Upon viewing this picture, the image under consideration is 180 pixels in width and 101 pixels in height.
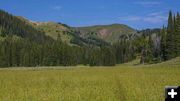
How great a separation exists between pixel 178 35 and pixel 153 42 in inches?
1985

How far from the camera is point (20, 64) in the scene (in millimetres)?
193000

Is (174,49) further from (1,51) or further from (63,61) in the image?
(1,51)

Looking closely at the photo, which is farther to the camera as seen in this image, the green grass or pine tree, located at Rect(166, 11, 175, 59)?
pine tree, located at Rect(166, 11, 175, 59)

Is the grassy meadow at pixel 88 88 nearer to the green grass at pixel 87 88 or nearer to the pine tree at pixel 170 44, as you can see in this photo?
the green grass at pixel 87 88

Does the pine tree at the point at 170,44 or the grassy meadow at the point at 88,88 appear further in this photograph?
the pine tree at the point at 170,44

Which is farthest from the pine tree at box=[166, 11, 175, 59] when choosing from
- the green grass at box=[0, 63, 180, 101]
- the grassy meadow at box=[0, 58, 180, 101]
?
the green grass at box=[0, 63, 180, 101]

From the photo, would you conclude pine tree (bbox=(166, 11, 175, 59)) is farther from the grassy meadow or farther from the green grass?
the green grass

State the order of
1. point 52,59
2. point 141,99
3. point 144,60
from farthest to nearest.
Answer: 1. point 52,59
2. point 144,60
3. point 141,99

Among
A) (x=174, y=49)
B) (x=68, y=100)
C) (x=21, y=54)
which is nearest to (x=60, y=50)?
(x=21, y=54)

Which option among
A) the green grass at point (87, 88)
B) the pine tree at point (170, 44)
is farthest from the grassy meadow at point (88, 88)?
the pine tree at point (170, 44)

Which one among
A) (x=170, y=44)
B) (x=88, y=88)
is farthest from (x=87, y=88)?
(x=170, y=44)

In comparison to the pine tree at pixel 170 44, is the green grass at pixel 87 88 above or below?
below

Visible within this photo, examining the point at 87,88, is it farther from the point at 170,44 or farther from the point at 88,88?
the point at 170,44

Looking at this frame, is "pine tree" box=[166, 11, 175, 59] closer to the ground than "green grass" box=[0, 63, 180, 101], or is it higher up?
higher up
